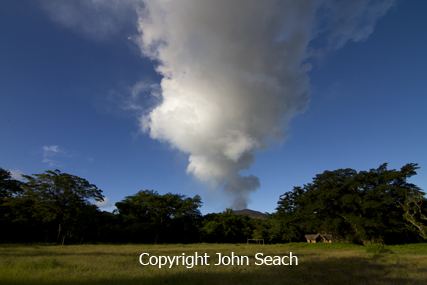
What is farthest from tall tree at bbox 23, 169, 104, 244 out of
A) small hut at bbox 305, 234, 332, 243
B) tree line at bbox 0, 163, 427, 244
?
small hut at bbox 305, 234, 332, 243

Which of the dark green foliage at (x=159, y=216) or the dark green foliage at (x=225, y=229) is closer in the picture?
the dark green foliage at (x=159, y=216)

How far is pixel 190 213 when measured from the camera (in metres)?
58.0

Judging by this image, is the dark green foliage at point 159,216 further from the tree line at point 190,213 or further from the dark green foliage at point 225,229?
the dark green foliage at point 225,229

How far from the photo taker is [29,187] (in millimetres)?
41125

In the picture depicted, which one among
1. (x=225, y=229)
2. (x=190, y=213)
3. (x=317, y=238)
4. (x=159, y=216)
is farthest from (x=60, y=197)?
(x=317, y=238)

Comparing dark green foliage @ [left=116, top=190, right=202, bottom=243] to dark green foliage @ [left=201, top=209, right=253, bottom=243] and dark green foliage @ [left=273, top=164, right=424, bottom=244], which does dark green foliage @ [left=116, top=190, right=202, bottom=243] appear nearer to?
dark green foliage @ [left=201, top=209, right=253, bottom=243]

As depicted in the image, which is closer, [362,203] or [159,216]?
[362,203]

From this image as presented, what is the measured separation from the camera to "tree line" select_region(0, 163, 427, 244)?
3688cm

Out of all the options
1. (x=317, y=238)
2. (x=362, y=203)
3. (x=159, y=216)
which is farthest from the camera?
(x=317, y=238)

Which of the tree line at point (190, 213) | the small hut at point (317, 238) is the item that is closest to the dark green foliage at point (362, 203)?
the tree line at point (190, 213)

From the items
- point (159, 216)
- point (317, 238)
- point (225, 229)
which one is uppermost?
point (159, 216)

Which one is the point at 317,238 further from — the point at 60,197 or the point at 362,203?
the point at 60,197

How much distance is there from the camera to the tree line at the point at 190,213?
3688 centimetres

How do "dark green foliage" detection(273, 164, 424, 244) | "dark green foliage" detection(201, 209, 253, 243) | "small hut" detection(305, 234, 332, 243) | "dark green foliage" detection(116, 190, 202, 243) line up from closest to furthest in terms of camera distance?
"dark green foliage" detection(273, 164, 424, 244) < "dark green foliage" detection(116, 190, 202, 243) < "dark green foliage" detection(201, 209, 253, 243) < "small hut" detection(305, 234, 332, 243)
